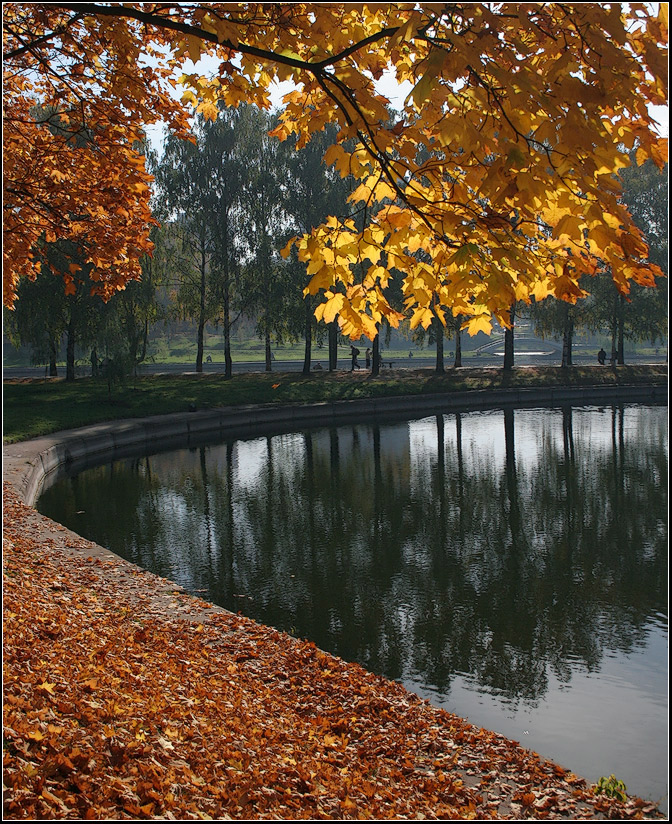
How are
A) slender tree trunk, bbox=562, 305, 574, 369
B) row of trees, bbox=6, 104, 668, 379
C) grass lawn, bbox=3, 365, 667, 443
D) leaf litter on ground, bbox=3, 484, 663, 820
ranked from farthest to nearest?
slender tree trunk, bbox=562, 305, 574, 369 < row of trees, bbox=6, 104, 668, 379 < grass lawn, bbox=3, 365, 667, 443 < leaf litter on ground, bbox=3, 484, 663, 820

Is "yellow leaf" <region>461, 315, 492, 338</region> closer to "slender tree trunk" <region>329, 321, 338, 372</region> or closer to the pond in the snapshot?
the pond

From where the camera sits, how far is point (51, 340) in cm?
3359

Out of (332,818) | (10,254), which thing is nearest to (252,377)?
(10,254)

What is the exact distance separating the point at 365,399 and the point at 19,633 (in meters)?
26.1

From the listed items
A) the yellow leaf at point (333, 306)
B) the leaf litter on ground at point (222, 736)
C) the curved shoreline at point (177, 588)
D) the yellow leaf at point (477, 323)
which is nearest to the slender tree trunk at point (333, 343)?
the curved shoreline at point (177, 588)

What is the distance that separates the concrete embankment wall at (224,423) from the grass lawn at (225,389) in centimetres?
134

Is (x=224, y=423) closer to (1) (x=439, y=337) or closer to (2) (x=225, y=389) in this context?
(2) (x=225, y=389)

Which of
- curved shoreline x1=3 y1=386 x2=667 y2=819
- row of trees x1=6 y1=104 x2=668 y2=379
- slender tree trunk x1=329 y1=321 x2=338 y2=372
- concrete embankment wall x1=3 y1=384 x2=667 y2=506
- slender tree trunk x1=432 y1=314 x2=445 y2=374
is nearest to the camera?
curved shoreline x1=3 y1=386 x2=667 y2=819

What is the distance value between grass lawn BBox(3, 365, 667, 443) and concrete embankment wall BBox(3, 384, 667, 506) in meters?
1.34

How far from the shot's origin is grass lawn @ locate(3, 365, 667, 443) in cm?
2508

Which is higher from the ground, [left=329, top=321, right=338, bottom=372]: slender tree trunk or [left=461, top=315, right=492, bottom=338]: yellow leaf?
[left=329, top=321, right=338, bottom=372]: slender tree trunk

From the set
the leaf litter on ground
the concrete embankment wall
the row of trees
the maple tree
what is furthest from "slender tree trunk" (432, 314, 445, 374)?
the leaf litter on ground

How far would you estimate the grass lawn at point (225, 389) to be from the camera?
25078 mm

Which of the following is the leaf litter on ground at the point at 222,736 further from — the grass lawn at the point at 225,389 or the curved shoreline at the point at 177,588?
the grass lawn at the point at 225,389
